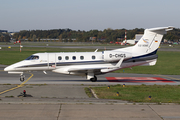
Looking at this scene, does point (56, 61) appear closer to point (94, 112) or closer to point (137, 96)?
point (137, 96)

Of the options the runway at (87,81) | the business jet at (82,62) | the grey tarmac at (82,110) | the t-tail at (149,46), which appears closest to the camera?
the grey tarmac at (82,110)

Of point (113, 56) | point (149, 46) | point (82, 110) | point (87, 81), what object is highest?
point (149, 46)

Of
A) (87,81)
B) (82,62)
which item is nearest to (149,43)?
(82,62)

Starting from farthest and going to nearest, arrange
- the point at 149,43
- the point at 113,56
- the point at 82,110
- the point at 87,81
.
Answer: the point at 87,81 < the point at 149,43 < the point at 113,56 < the point at 82,110

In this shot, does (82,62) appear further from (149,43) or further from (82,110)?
(82,110)

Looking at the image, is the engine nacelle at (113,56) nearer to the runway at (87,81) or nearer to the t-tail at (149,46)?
the t-tail at (149,46)

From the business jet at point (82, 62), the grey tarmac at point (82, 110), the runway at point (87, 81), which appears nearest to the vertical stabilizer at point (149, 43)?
the business jet at point (82, 62)

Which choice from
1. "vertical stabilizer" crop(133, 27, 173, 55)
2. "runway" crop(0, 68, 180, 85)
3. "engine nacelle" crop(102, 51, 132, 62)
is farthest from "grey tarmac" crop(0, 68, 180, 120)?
"vertical stabilizer" crop(133, 27, 173, 55)

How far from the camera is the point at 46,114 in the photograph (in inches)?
467

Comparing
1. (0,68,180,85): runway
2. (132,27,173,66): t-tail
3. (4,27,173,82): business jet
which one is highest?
(132,27,173,66): t-tail

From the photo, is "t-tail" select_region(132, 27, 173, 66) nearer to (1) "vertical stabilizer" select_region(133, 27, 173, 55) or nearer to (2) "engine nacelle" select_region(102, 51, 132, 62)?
(1) "vertical stabilizer" select_region(133, 27, 173, 55)

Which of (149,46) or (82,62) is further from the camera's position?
(149,46)

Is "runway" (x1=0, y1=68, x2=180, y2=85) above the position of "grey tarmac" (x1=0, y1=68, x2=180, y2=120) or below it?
below

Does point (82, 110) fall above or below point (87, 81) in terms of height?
above
